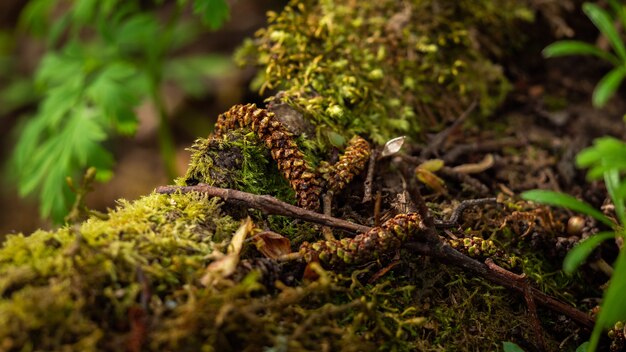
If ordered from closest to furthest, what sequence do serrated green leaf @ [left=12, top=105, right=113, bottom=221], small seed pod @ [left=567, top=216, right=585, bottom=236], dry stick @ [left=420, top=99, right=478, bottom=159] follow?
small seed pod @ [left=567, top=216, right=585, bottom=236]
dry stick @ [left=420, top=99, right=478, bottom=159]
serrated green leaf @ [left=12, top=105, right=113, bottom=221]

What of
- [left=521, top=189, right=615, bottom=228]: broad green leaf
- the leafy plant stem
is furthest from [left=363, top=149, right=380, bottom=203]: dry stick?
the leafy plant stem

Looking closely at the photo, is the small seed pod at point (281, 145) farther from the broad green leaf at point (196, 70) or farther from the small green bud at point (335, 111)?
the broad green leaf at point (196, 70)

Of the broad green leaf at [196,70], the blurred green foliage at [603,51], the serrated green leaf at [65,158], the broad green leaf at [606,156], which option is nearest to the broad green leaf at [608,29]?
the blurred green foliage at [603,51]

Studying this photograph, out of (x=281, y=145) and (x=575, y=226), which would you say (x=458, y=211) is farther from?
(x=281, y=145)

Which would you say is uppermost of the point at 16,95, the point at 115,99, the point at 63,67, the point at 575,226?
the point at 16,95

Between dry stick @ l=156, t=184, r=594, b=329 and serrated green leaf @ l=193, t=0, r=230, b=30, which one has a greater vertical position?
serrated green leaf @ l=193, t=0, r=230, b=30

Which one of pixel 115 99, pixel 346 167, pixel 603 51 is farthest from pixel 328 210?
pixel 115 99

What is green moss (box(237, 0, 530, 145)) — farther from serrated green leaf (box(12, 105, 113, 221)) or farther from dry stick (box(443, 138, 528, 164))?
serrated green leaf (box(12, 105, 113, 221))
